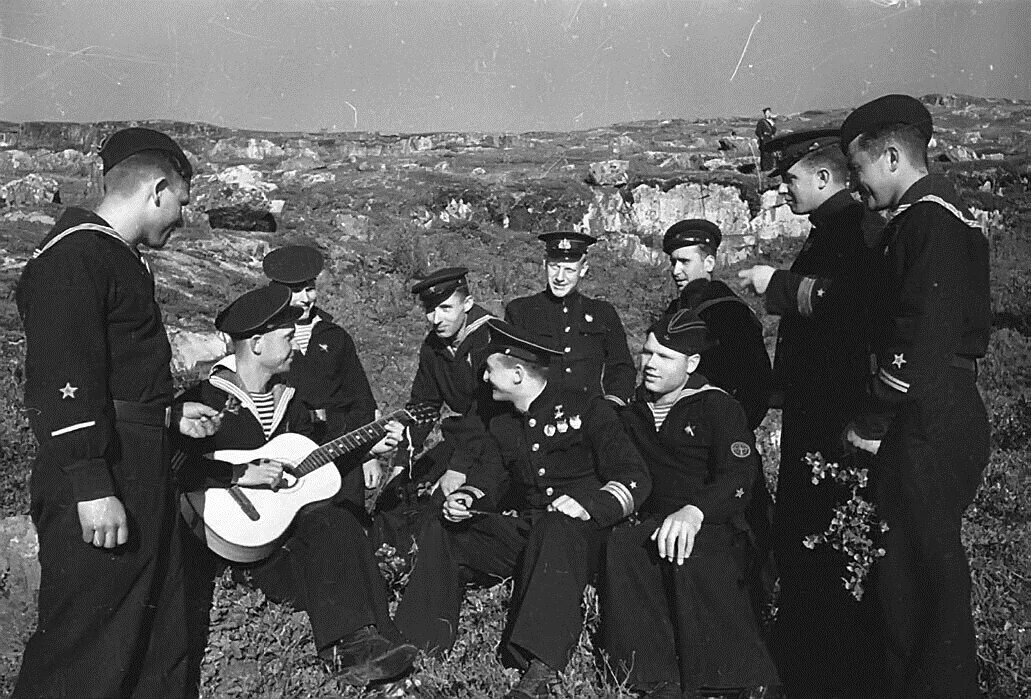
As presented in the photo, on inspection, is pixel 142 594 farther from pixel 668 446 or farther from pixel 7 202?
pixel 7 202

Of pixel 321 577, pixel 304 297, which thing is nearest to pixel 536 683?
pixel 321 577

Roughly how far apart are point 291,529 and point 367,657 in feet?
2.54

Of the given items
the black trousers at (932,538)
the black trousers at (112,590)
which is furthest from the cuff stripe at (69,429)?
the black trousers at (932,538)

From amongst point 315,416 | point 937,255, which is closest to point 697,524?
point 937,255

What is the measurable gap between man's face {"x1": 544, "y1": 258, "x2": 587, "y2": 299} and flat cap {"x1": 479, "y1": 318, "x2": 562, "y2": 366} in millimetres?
1435

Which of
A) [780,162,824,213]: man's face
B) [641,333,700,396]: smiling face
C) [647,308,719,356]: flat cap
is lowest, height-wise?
[641,333,700,396]: smiling face

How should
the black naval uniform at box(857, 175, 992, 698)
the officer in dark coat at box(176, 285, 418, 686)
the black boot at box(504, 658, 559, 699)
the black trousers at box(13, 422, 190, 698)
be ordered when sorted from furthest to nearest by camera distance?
the officer in dark coat at box(176, 285, 418, 686), the black boot at box(504, 658, 559, 699), the black naval uniform at box(857, 175, 992, 698), the black trousers at box(13, 422, 190, 698)

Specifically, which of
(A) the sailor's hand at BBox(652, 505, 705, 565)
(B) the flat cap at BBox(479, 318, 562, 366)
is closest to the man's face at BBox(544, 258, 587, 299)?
(B) the flat cap at BBox(479, 318, 562, 366)

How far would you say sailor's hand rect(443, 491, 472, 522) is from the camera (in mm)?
4098

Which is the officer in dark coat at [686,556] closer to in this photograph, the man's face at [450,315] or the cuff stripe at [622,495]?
the cuff stripe at [622,495]

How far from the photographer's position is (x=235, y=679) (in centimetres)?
387

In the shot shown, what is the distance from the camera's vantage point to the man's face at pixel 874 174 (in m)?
3.45

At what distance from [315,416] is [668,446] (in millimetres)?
2309

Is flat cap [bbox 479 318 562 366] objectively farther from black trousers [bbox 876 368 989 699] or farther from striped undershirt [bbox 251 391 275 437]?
black trousers [bbox 876 368 989 699]
